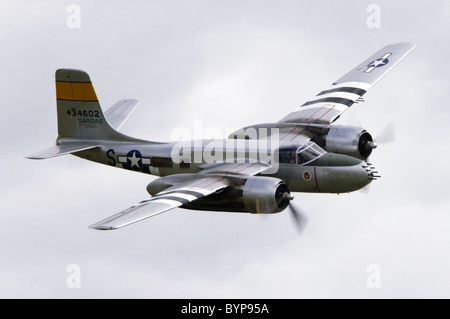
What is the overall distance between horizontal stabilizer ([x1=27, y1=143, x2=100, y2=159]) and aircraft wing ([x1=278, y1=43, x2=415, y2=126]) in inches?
328

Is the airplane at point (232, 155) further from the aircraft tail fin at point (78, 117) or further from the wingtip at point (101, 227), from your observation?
the wingtip at point (101, 227)

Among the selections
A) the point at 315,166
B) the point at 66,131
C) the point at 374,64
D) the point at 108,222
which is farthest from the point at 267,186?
the point at 374,64

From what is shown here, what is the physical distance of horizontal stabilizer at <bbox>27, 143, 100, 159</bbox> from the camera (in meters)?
40.8

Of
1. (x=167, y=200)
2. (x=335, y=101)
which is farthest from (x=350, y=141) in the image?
(x=167, y=200)

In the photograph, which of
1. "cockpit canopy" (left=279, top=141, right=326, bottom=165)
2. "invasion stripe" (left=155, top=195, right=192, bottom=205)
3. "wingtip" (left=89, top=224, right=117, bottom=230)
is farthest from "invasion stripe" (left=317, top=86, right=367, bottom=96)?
"wingtip" (left=89, top=224, right=117, bottom=230)

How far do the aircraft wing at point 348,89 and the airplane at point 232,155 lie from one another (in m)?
0.07

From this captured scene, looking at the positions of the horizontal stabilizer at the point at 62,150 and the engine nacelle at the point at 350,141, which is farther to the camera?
the engine nacelle at the point at 350,141

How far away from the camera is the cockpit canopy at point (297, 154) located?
3919cm

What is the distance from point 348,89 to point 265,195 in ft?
36.9

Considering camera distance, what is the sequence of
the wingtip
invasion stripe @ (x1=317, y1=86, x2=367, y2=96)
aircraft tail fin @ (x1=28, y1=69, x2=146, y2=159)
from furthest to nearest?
1. invasion stripe @ (x1=317, y1=86, x2=367, y2=96)
2. aircraft tail fin @ (x1=28, y1=69, x2=146, y2=159)
3. the wingtip

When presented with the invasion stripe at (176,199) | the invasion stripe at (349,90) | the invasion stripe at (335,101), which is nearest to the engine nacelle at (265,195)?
the invasion stripe at (176,199)

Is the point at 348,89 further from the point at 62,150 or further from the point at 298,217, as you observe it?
the point at 62,150

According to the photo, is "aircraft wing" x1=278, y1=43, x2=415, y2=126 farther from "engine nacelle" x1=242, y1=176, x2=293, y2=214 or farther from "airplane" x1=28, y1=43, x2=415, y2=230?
"engine nacelle" x1=242, y1=176, x2=293, y2=214

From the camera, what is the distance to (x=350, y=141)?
41.5 meters
